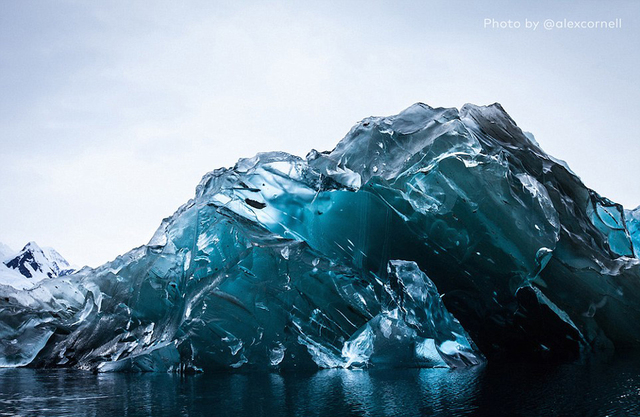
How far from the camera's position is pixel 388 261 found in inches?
329

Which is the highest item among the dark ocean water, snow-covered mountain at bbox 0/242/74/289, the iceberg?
snow-covered mountain at bbox 0/242/74/289

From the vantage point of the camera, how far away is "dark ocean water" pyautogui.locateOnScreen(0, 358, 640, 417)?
130 inches

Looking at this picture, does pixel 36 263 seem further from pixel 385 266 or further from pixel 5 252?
pixel 385 266

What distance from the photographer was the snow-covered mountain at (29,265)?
24859mm

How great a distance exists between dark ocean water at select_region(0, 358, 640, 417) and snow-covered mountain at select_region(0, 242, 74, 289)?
71.4 ft

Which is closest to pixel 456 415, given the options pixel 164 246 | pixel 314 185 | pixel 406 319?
pixel 406 319

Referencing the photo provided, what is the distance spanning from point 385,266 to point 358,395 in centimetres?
444

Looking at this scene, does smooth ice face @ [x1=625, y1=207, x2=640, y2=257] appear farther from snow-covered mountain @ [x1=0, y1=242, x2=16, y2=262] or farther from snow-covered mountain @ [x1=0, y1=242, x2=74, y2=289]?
snow-covered mountain @ [x1=0, y1=242, x2=16, y2=262]

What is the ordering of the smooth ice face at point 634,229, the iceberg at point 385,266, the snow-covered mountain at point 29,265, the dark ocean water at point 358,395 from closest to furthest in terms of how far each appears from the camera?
the dark ocean water at point 358,395
the iceberg at point 385,266
the smooth ice face at point 634,229
the snow-covered mountain at point 29,265

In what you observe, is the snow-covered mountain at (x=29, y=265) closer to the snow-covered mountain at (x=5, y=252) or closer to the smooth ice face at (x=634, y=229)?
the snow-covered mountain at (x=5, y=252)

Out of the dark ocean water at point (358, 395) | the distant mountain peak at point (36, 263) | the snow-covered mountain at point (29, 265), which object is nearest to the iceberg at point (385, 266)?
the dark ocean water at point (358, 395)

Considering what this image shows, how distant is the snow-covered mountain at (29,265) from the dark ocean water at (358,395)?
71.4ft

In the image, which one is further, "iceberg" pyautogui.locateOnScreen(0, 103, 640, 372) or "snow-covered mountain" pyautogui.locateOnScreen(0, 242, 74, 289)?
"snow-covered mountain" pyautogui.locateOnScreen(0, 242, 74, 289)

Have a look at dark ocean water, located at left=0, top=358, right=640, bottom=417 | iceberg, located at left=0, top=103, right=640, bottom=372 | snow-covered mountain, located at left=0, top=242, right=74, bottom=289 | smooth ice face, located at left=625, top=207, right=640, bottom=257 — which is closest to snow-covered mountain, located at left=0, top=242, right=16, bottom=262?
snow-covered mountain, located at left=0, top=242, right=74, bottom=289
